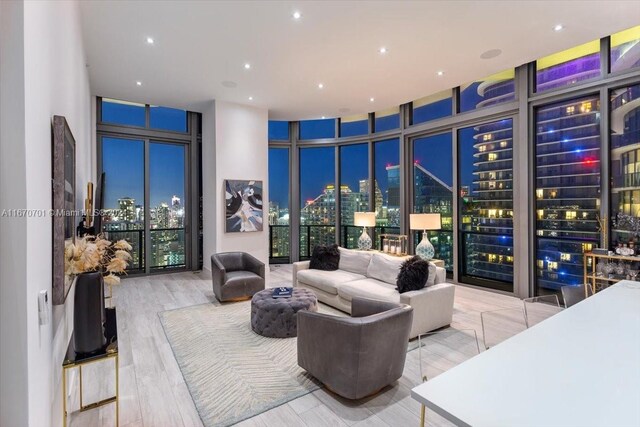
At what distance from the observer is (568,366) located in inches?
52.4

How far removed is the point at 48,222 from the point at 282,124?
22.8ft

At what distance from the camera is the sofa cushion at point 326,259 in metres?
5.17

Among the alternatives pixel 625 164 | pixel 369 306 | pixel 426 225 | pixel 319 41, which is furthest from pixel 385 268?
pixel 625 164

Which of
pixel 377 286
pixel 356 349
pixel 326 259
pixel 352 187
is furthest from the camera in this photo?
Result: pixel 352 187

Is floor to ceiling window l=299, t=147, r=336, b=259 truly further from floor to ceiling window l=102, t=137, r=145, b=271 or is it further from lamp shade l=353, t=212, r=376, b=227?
floor to ceiling window l=102, t=137, r=145, b=271

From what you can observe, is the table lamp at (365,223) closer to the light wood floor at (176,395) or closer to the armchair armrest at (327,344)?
the light wood floor at (176,395)

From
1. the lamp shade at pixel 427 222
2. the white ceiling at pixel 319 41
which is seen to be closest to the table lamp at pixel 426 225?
the lamp shade at pixel 427 222

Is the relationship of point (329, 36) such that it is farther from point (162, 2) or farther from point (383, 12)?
point (162, 2)

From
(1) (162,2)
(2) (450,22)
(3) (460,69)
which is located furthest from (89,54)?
(3) (460,69)

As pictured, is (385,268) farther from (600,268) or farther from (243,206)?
(243,206)

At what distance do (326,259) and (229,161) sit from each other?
9.45ft

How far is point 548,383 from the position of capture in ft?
3.95

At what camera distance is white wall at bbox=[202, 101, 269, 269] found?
627 cm

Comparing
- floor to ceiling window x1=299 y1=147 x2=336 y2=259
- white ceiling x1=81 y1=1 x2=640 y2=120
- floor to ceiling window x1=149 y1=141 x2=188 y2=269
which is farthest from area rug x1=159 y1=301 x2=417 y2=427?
floor to ceiling window x1=299 y1=147 x2=336 y2=259
